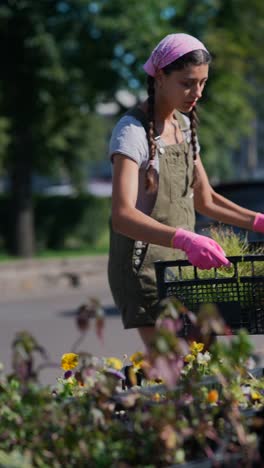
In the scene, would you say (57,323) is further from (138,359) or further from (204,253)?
(138,359)

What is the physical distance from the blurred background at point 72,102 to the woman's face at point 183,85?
9.11m

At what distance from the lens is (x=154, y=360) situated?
2.18m

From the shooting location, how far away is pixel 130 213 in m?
3.42

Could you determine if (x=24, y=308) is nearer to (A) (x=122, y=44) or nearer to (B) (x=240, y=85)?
(A) (x=122, y=44)

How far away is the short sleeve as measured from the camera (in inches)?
140

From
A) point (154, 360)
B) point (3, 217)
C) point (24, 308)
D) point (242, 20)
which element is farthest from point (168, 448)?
point (242, 20)

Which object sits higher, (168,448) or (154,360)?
(154,360)

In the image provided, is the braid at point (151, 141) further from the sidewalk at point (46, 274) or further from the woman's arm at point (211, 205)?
the sidewalk at point (46, 274)

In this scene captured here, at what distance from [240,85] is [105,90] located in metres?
4.51

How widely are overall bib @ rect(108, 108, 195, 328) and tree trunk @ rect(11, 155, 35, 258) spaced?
1809 cm

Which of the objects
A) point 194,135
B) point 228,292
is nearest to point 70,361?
point 228,292

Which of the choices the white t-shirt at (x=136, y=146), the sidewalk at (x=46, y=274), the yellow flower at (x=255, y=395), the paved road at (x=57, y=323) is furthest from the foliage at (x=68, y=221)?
the yellow flower at (x=255, y=395)

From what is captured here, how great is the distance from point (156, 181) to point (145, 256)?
26 cm

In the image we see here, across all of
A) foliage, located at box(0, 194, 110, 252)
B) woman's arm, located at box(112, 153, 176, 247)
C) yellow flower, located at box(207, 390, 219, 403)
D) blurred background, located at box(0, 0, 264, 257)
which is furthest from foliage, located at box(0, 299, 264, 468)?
foliage, located at box(0, 194, 110, 252)
